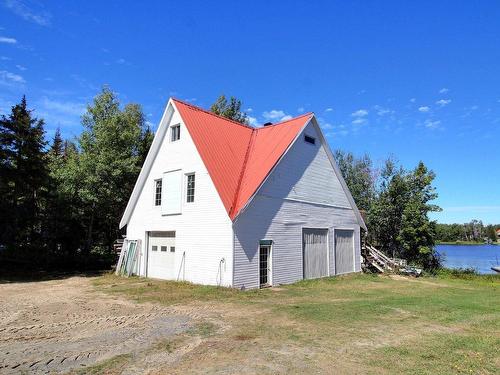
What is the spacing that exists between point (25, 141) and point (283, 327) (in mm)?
19808

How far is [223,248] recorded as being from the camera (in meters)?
15.3

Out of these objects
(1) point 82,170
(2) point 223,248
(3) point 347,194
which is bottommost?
(2) point 223,248

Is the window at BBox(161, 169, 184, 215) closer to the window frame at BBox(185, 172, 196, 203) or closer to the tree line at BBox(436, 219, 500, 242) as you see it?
the window frame at BBox(185, 172, 196, 203)

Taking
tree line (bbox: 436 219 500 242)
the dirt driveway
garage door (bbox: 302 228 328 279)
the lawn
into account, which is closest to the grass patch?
the lawn

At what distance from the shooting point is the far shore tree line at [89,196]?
70.1 feet

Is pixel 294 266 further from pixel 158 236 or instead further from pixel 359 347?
pixel 359 347

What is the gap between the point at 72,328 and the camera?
856 cm

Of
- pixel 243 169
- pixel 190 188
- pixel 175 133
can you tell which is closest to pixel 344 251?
pixel 243 169

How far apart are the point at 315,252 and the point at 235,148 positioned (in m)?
6.98

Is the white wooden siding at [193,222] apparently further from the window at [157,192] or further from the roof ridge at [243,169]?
the roof ridge at [243,169]

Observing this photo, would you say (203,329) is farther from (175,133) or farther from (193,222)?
(175,133)

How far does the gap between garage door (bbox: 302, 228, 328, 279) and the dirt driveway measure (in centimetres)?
938

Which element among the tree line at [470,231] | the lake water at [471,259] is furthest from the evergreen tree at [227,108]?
the tree line at [470,231]

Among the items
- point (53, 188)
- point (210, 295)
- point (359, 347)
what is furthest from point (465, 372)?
point (53, 188)
